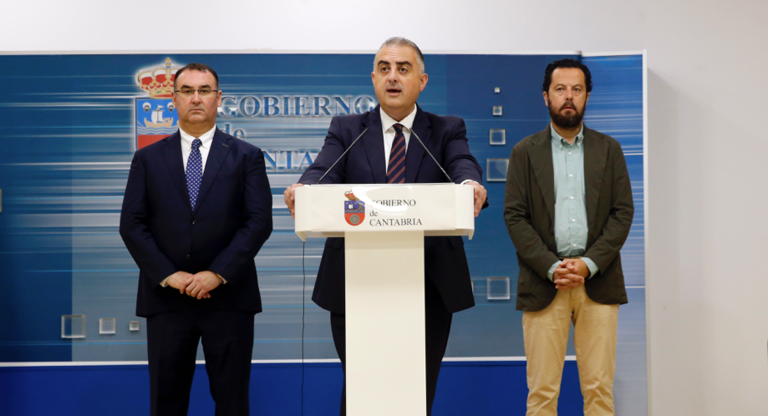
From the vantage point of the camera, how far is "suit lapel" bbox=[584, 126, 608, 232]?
2.52m

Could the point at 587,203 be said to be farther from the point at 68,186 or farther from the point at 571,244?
the point at 68,186

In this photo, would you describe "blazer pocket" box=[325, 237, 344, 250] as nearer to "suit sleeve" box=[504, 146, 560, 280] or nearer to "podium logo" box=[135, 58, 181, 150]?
"suit sleeve" box=[504, 146, 560, 280]

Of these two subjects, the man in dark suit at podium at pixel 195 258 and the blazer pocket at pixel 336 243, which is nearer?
the blazer pocket at pixel 336 243

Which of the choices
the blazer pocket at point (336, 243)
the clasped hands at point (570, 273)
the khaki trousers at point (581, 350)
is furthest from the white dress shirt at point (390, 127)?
the khaki trousers at point (581, 350)

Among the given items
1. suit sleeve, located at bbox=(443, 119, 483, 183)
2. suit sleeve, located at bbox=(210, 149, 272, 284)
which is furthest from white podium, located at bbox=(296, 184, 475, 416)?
suit sleeve, located at bbox=(210, 149, 272, 284)

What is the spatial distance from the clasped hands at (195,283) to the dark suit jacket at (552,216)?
49.1 inches

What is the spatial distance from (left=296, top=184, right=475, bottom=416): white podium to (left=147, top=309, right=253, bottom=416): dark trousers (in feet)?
3.18

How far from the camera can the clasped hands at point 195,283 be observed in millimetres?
2293

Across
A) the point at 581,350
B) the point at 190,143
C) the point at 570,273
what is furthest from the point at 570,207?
the point at 190,143

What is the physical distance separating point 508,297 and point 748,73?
2022 millimetres

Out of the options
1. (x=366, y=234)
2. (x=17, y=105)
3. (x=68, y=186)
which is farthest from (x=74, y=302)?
(x=366, y=234)

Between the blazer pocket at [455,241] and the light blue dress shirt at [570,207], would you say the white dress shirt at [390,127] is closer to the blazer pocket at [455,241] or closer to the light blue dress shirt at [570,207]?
the blazer pocket at [455,241]

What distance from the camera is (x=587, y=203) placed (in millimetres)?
2525

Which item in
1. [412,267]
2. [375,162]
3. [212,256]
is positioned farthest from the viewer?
[212,256]
